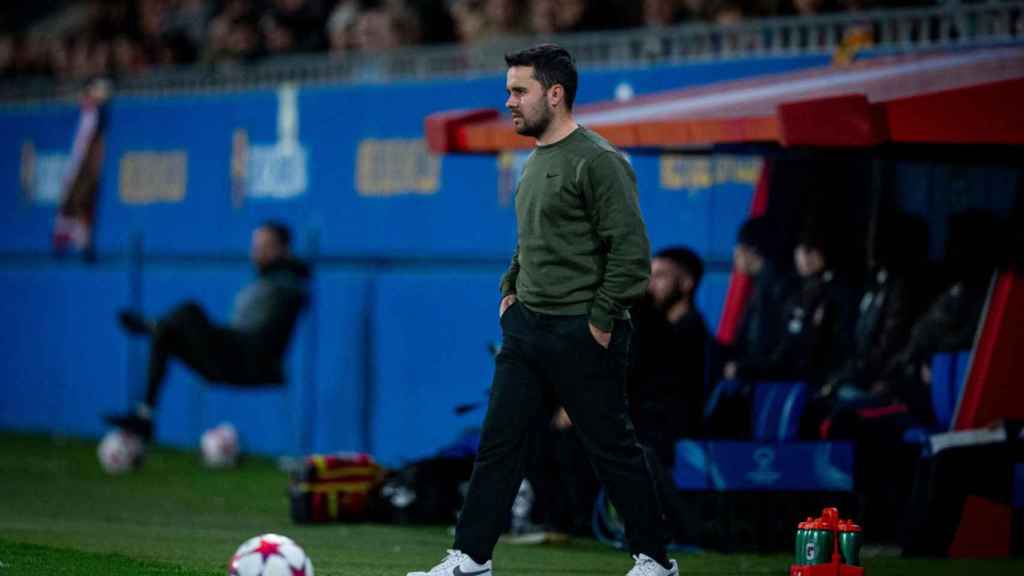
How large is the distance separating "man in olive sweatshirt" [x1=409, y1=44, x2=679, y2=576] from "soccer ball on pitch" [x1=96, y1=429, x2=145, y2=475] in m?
7.07

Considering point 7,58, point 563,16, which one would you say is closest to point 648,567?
point 563,16

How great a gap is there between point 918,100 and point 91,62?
35.8ft

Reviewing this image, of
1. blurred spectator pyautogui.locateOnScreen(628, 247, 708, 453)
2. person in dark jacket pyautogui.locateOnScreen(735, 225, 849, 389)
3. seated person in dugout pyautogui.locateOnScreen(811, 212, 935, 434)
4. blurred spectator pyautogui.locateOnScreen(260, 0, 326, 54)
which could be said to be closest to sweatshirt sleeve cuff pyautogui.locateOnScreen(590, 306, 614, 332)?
blurred spectator pyautogui.locateOnScreen(628, 247, 708, 453)

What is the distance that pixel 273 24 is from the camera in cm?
1636

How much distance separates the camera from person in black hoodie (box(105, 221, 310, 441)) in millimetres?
14312

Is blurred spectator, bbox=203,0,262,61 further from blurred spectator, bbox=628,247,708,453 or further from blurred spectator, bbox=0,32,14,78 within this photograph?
blurred spectator, bbox=628,247,708,453

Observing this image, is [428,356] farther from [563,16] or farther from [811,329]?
[811,329]

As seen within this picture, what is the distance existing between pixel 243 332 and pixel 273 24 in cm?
283

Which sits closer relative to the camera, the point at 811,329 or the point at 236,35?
the point at 811,329

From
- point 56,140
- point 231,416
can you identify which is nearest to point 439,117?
point 231,416

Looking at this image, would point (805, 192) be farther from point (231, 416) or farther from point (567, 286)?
point (231, 416)

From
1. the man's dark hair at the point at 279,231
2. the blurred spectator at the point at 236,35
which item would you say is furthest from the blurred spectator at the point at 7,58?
the man's dark hair at the point at 279,231

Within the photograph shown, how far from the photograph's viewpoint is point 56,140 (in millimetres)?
18312

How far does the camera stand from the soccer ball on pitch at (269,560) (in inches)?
266
